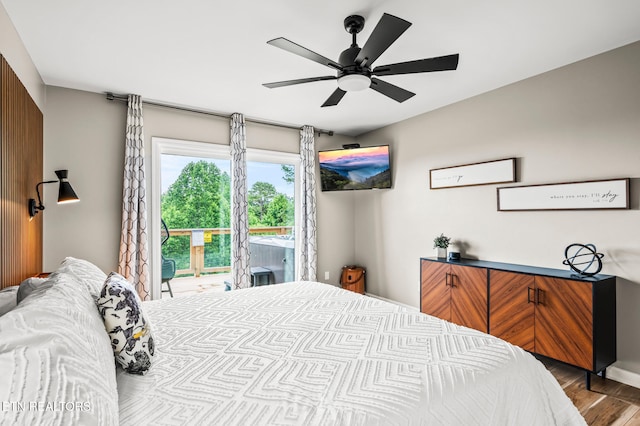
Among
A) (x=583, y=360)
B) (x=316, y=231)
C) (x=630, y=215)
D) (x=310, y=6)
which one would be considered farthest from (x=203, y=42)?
(x=583, y=360)

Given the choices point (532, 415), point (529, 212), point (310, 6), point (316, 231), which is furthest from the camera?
point (316, 231)

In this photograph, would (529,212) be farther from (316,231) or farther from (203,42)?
(203,42)

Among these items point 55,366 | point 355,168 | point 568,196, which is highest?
point 355,168

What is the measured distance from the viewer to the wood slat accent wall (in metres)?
1.93

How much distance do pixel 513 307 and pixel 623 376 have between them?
90 centimetres

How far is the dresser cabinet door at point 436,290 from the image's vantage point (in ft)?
11.7

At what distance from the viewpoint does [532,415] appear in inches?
55.6

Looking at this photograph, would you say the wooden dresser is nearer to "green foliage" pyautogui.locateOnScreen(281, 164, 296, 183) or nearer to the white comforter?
the white comforter

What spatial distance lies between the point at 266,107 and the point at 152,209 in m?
1.79

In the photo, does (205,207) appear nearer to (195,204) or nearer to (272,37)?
(195,204)

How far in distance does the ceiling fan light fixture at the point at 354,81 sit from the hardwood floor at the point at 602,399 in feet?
9.08

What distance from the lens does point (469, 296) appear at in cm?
335

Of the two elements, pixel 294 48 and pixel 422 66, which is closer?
pixel 294 48

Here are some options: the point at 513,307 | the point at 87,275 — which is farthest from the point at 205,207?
the point at 513,307
